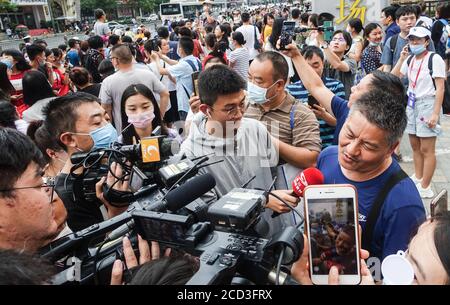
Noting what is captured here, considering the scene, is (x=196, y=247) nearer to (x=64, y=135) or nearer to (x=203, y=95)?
(x=203, y=95)

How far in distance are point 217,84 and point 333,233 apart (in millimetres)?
1146

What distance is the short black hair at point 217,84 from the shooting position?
6.84ft

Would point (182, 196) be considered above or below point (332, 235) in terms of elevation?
above

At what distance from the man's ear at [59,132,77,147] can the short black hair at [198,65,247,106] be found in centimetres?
87

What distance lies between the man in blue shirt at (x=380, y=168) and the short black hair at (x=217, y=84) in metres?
0.72

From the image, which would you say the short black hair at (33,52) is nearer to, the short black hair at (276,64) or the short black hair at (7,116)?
the short black hair at (7,116)

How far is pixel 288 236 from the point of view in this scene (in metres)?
1.06

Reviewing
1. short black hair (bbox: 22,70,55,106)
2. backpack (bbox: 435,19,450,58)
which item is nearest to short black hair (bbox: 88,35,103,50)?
short black hair (bbox: 22,70,55,106)

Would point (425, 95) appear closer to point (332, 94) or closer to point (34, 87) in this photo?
point (332, 94)

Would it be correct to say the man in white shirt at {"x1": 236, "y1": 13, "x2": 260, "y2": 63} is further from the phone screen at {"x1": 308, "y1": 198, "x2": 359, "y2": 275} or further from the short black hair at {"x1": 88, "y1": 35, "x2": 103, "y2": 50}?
the phone screen at {"x1": 308, "y1": 198, "x2": 359, "y2": 275}

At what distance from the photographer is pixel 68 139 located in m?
2.27

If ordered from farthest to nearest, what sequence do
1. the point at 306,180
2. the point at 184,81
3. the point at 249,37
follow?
the point at 249,37
the point at 184,81
the point at 306,180

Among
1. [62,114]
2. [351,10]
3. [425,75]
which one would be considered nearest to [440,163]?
[425,75]
